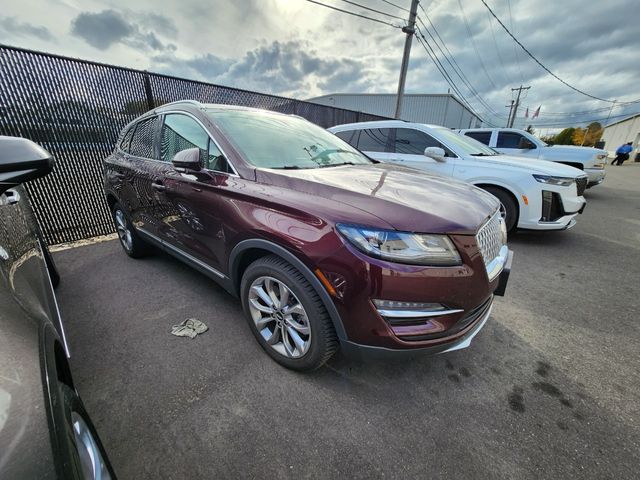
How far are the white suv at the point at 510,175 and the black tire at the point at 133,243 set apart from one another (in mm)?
3788

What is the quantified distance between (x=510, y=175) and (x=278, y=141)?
3579 mm

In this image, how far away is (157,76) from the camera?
467 cm

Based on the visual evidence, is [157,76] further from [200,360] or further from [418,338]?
[418,338]

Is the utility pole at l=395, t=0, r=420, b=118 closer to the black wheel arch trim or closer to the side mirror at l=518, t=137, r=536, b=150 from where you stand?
the side mirror at l=518, t=137, r=536, b=150

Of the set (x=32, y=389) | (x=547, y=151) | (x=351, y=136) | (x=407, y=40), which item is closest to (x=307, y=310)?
(x=32, y=389)

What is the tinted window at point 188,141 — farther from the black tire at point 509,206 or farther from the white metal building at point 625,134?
the white metal building at point 625,134

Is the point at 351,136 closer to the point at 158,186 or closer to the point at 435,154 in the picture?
the point at 435,154

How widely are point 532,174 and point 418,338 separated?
3.84 meters

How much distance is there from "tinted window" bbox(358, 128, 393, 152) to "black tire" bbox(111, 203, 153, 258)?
4018 millimetres

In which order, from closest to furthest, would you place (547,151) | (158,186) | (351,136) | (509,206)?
(158,186) < (509,206) < (351,136) < (547,151)

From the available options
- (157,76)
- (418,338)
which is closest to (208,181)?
(418,338)

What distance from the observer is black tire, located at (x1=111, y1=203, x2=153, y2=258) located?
3.44 m

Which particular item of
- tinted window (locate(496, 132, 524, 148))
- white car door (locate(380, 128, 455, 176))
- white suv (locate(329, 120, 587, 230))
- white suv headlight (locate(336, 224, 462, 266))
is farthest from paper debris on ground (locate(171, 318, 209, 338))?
tinted window (locate(496, 132, 524, 148))

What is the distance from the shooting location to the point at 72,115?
3986mm
